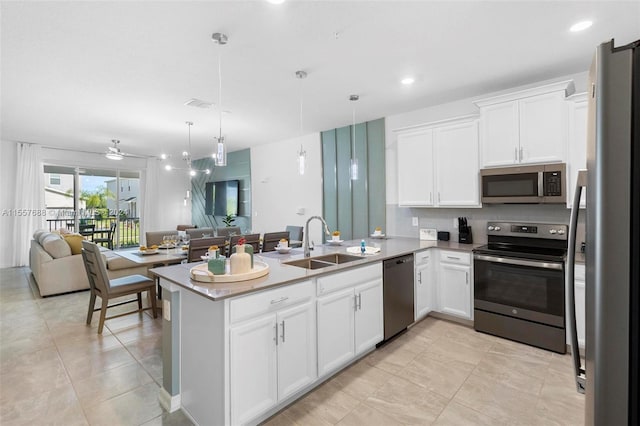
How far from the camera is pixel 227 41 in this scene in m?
2.47

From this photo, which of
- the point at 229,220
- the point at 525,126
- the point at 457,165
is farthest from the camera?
the point at 229,220

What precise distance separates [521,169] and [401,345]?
2.16 m

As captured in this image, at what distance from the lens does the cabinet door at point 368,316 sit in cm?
253

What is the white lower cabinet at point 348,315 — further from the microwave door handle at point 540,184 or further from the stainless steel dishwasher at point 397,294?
the microwave door handle at point 540,184

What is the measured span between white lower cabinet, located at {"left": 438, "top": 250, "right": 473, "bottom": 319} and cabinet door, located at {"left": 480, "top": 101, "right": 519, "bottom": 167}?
1.09 meters

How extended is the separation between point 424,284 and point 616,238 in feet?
9.27

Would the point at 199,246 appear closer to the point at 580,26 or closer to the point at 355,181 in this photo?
the point at 355,181

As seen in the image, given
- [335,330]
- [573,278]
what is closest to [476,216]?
[335,330]

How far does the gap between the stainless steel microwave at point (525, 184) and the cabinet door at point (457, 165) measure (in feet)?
0.50

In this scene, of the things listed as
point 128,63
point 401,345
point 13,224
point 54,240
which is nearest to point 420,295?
point 401,345

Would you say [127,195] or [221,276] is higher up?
A: [127,195]

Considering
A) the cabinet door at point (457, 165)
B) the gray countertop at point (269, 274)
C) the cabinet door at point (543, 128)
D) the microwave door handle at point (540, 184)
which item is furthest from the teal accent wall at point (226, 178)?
the microwave door handle at point (540, 184)

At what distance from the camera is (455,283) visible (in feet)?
11.1

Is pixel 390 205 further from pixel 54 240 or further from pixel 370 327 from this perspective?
pixel 54 240
